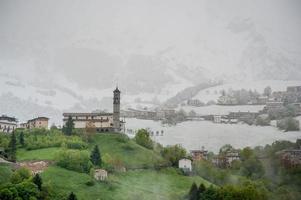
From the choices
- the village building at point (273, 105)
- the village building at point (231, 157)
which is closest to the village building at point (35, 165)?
the village building at point (231, 157)

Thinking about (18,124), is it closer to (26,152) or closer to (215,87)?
(26,152)

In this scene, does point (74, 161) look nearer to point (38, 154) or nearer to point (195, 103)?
point (38, 154)

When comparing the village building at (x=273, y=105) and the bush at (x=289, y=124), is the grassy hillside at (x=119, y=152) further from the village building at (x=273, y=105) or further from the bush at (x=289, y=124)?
the village building at (x=273, y=105)

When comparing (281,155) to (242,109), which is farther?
(242,109)

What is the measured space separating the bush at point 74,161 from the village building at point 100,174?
119cm

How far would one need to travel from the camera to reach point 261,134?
244 feet

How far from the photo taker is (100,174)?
49.9 meters

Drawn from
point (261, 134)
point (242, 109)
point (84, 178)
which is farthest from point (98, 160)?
point (242, 109)

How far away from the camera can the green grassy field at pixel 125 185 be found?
4591 cm

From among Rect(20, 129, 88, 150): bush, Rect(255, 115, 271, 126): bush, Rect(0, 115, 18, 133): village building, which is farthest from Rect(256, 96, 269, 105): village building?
Rect(0, 115, 18, 133): village building

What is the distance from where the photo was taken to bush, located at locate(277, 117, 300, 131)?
2901 inches

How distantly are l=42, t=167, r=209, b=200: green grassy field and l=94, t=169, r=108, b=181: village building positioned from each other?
1.54 ft

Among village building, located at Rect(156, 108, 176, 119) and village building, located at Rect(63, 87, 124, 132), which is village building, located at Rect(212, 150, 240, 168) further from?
village building, located at Rect(156, 108, 176, 119)

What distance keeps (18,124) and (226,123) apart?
27056 mm
